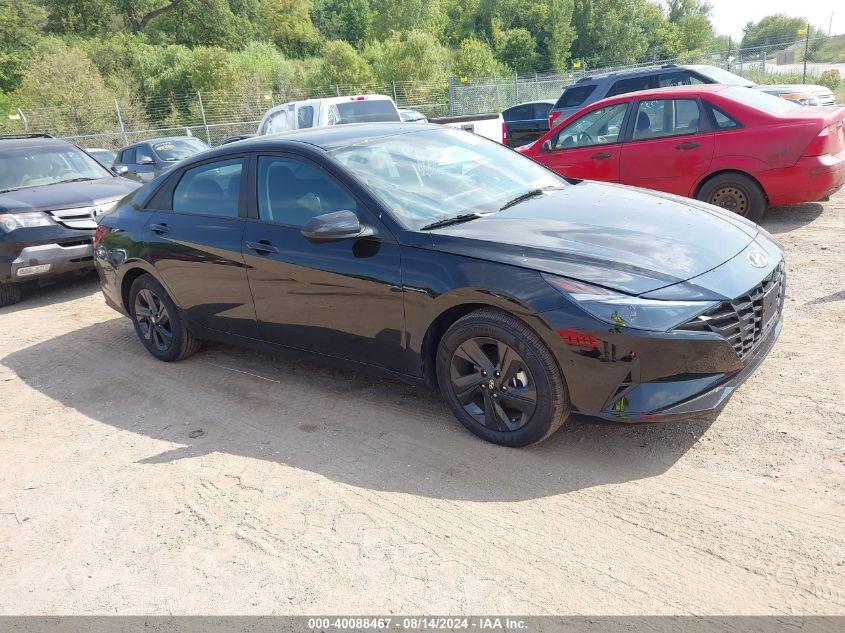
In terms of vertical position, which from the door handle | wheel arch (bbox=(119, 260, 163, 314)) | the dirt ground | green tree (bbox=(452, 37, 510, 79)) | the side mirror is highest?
green tree (bbox=(452, 37, 510, 79))

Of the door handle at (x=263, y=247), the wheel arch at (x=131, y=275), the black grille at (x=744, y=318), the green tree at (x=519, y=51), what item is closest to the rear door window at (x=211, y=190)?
the door handle at (x=263, y=247)

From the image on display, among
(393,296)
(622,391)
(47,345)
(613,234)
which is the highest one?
(613,234)

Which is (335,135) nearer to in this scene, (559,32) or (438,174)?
(438,174)

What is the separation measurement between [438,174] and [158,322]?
271cm

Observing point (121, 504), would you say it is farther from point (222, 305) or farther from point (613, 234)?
point (613, 234)

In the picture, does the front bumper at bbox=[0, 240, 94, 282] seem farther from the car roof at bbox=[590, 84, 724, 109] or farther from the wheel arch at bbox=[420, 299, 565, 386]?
the car roof at bbox=[590, 84, 724, 109]

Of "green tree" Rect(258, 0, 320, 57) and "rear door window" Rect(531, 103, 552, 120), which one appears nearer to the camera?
"rear door window" Rect(531, 103, 552, 120)

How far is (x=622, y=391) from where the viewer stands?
314 centimetres

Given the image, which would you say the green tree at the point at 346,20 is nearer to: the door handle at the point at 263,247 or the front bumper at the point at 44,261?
the front bumper at the point at 44,261

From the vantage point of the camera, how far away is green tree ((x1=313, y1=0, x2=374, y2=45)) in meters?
65.5

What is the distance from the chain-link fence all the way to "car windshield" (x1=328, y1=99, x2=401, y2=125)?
15.7 m

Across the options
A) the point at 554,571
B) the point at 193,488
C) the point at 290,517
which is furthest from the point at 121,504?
the point at 554,571

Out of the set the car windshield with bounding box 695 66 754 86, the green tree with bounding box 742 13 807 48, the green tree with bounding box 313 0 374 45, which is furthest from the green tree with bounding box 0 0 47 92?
the green tree with bounding box 742 13 807 48

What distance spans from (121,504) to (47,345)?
3.47 m
